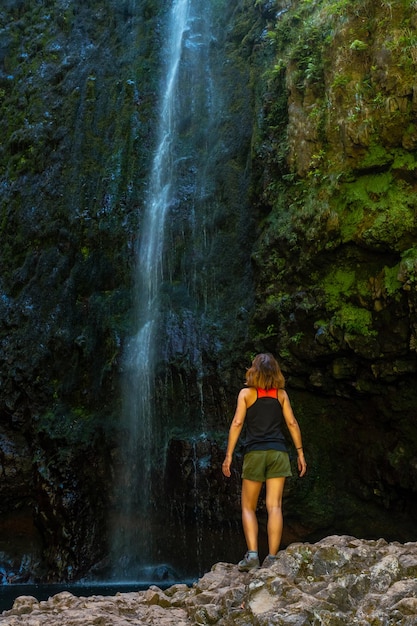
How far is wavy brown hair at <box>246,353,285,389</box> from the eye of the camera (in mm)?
5234

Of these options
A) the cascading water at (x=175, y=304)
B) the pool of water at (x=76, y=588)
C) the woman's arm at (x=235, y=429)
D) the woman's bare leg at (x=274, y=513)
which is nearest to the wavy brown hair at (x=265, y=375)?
the woman's arm at (x=235, y=429)

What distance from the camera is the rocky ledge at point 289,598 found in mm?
3907

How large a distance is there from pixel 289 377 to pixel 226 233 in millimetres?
3122

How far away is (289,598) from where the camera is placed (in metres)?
4.10

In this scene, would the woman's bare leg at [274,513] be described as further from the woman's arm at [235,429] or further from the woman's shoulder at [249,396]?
the woman's shoulder at [249,396]

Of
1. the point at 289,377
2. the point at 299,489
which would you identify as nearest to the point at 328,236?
the point at 289,377

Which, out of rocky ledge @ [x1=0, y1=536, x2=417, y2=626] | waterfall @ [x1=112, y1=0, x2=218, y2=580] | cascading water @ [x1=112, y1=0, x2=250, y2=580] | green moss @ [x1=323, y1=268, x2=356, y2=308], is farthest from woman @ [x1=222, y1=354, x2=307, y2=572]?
waterfall @ [x1=112, y1=0, x2=218, y2=580]

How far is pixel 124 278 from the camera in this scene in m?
12.7

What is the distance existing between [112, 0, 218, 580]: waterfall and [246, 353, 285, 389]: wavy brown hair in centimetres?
605

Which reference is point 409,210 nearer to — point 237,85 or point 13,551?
point 237,85

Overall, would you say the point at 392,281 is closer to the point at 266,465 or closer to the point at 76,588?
the point at 266,465

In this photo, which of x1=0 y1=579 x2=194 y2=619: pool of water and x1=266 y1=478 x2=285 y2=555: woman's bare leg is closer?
x1=266 y1=478 x2=285 y2=555: woman's bare leg

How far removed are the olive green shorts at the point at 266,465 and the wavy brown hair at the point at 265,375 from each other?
0.53m

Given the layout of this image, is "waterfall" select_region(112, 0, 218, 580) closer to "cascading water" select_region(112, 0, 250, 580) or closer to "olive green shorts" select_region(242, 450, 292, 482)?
"cascading water" select_region(112, 0, 250, 580)
